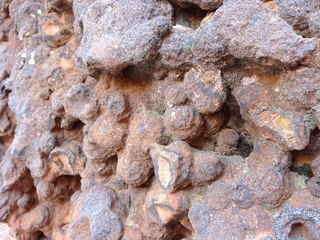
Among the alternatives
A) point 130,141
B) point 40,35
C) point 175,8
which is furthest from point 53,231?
point 175,8

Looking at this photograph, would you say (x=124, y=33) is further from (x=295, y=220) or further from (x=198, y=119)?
(x=295, y=220)

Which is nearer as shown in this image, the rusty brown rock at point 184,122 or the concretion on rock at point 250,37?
the concretion on rock at point 250,37

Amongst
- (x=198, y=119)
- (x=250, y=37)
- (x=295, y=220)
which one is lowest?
(x=295, y=220)

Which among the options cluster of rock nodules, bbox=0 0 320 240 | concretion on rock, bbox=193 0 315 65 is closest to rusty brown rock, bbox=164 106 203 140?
cluster of rock nodules, bbox=0 0 320 240

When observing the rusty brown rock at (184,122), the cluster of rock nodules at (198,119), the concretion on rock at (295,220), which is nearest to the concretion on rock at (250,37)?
the cluster of rock nodules at (198,119)

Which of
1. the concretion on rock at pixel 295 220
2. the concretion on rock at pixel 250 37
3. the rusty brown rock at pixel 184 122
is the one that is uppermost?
the concretion on rock at pixel 250 37

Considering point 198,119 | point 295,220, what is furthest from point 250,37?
point 295,220

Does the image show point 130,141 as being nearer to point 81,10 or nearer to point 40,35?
point 81,10

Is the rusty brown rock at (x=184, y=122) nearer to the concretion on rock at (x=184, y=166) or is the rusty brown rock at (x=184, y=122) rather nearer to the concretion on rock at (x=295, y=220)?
the concretion on rock at (x=184, y=166)
